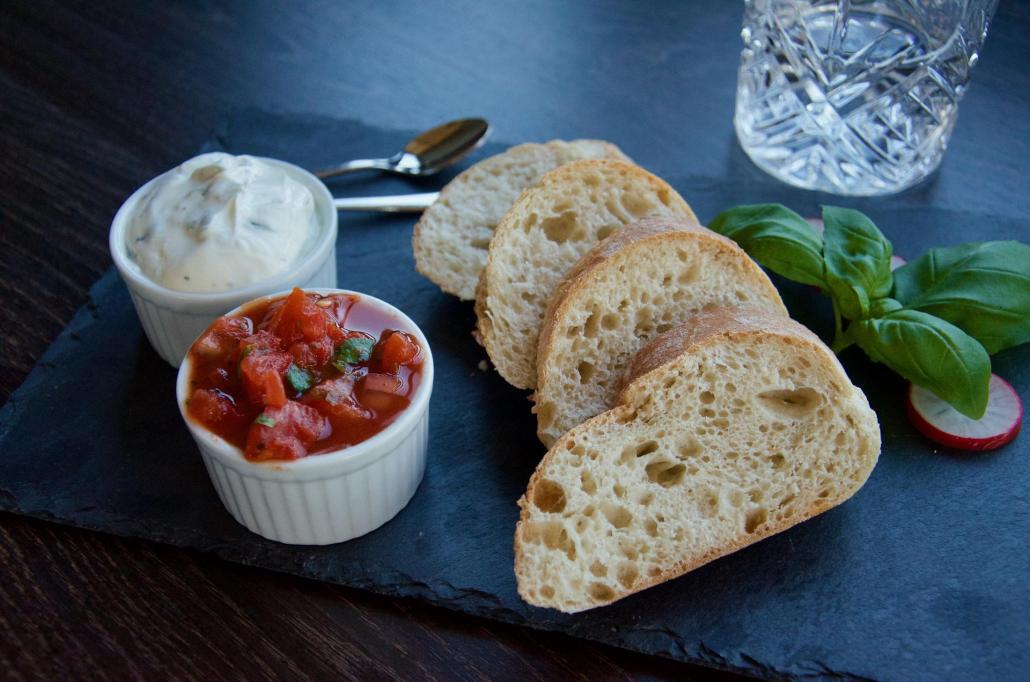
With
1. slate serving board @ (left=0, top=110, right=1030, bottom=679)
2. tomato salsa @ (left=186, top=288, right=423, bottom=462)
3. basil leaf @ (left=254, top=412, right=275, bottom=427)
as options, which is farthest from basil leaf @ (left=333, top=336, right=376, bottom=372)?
slate serving board @ (left=0, top=110, right=1030, bottom=679)

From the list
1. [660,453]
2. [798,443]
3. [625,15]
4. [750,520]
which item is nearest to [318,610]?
[660,453]

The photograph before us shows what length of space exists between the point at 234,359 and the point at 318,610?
2.28ft

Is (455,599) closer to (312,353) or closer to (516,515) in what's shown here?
(516,515)

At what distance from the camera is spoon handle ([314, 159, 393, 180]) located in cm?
406

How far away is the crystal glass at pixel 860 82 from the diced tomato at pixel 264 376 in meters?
2.43

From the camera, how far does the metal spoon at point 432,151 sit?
13.5 ft

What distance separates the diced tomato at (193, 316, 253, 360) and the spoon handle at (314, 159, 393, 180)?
132cm

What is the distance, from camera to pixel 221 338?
281cm

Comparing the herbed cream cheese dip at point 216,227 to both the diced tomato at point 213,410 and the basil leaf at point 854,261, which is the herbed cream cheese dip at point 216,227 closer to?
the diced tomato at point 213,410

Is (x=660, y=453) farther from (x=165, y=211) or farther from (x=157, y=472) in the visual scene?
(x=165, y=211)

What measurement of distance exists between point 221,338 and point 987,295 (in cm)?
229

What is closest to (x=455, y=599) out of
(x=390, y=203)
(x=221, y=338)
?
(x=221, y=338)

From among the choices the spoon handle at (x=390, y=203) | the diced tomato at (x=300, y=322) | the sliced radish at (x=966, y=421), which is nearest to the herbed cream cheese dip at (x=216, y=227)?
the diced tomato at (x=300, y=322)

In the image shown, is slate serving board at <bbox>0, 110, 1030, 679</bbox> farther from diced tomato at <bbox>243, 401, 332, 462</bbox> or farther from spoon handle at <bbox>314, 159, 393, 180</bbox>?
spoon handle at <bbox>314, 159, 393, 180</bbox>
